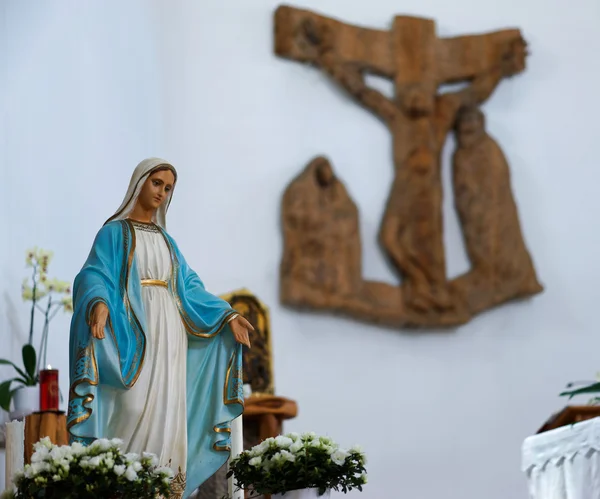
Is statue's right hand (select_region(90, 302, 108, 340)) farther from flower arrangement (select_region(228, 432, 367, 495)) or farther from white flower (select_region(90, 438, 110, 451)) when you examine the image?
flower arrangement (select_region(228, 432, 367, 495))

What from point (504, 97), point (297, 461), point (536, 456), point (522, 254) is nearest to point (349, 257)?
point (522, 254)

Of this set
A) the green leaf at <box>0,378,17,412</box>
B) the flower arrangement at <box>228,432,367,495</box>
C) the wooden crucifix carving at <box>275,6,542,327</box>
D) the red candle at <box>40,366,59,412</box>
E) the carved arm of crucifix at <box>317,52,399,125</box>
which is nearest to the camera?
the flower arrangement at <box>228,432,367,495</box>

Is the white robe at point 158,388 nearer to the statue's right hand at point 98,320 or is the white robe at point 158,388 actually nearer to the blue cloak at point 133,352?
the blue cloak at point 133,352

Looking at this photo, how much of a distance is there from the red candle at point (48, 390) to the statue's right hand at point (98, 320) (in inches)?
23.8

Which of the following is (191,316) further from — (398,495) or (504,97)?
(504,97)

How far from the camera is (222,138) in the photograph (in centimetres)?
633

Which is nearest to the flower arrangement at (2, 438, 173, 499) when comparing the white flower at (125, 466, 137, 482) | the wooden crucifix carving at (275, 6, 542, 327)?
the white flower at (125, 466, 137, 482)

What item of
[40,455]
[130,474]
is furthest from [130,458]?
[40,455]

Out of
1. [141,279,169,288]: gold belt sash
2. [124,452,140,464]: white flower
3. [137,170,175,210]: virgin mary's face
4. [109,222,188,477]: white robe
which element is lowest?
[124,452,140,464]: white flower

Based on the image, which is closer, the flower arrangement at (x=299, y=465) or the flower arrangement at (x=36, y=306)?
the flower arrangement at (x=299, y=465)

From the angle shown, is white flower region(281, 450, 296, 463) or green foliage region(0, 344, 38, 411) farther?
green foliage region(0, 344, 38, 411)

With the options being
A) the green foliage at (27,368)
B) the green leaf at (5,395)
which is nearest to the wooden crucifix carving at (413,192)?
the green foliage at (27,368)

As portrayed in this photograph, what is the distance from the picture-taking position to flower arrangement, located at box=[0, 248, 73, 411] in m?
4.57

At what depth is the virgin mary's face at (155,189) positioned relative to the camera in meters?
3.91
